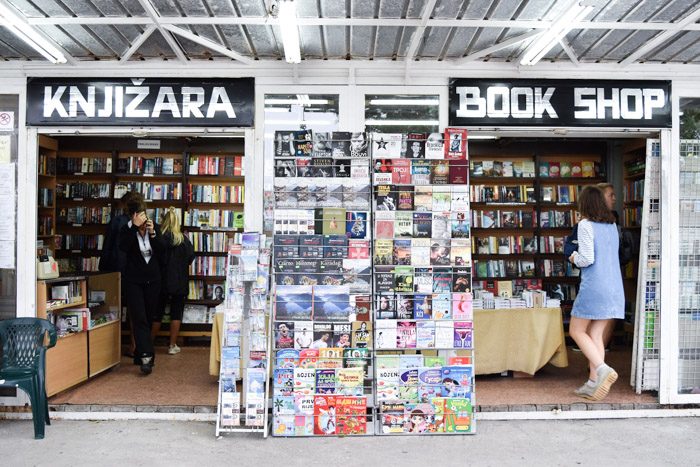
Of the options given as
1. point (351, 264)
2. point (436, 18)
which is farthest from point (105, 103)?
point (436, 18)

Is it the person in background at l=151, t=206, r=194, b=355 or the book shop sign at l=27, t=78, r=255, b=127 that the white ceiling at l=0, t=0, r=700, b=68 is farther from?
the person in background at l=151, t=206, r=194, b=355

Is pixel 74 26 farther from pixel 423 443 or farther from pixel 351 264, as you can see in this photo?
pixel 423 443

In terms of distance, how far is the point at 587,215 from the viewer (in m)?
5.14

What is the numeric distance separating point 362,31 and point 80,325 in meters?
3.68

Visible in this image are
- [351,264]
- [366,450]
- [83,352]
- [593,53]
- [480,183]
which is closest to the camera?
[366,450]

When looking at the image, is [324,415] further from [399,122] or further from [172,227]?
[172,227]

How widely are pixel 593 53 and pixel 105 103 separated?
3973 millimetres

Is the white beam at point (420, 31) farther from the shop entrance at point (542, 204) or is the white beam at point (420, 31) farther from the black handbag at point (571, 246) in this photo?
the shop entrance at point (542, 204)

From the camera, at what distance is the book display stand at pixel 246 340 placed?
171 inches

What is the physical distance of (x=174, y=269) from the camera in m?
7.07

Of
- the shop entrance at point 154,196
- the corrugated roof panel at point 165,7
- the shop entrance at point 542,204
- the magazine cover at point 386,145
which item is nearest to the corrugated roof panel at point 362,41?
the magazine cover at point 386,145

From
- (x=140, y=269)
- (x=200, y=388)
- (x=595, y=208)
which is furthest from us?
(x=140, y=269)

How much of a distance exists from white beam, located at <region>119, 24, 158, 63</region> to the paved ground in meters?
2.86

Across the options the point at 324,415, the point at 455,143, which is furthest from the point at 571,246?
the point at 324,415
